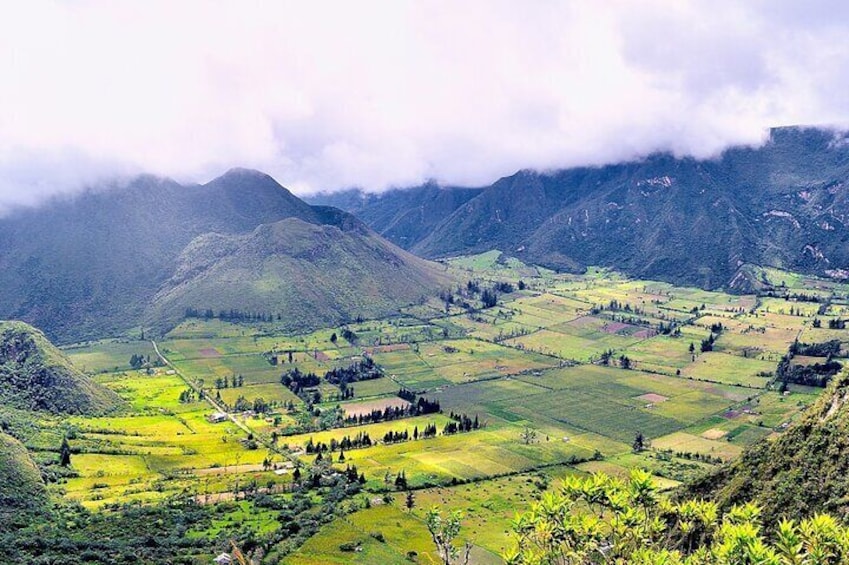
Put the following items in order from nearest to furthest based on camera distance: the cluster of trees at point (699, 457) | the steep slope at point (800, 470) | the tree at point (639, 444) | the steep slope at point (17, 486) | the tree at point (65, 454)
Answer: the steep slope at point (800, 470) → the steep slope at point (17, 486) → the tree at point (65, 454) → the cluster of trees at point (699, 457) → the tree at point (639, 444)

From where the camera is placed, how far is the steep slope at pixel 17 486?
402ft

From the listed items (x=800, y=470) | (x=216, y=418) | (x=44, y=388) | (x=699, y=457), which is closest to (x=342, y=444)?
(x=216, y=418)

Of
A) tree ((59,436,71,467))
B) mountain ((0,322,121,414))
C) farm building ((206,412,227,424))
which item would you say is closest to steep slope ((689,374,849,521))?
tree ((59,436,71,467))

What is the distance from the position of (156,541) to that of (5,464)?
45.0 m

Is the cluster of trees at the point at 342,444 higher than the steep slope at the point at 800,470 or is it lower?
lower

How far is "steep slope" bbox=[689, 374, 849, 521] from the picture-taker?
77.8 meters

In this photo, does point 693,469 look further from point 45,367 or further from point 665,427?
point 45,367

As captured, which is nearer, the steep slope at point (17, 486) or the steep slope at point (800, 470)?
the steep slope at point (800, 470)

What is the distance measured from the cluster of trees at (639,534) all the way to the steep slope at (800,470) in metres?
34.6

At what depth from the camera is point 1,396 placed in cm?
18588

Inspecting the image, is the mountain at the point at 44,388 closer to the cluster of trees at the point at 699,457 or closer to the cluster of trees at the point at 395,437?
the cluster of trees at the point at 395,437

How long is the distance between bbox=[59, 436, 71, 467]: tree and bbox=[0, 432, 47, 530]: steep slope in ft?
24.0

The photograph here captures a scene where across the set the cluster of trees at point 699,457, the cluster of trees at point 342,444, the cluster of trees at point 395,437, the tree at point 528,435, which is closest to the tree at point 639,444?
the cluster of trees at point 699,457

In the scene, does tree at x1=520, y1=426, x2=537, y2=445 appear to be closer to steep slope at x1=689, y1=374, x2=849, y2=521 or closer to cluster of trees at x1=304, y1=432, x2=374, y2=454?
cluster of trees at x1=304, y1=432, x2=374, y2=454
